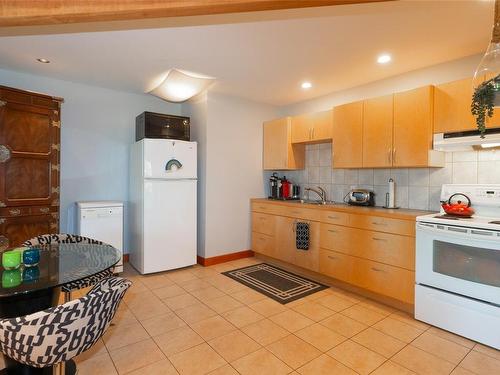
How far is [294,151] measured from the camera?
169 inches

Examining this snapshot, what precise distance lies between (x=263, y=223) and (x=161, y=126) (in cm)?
197

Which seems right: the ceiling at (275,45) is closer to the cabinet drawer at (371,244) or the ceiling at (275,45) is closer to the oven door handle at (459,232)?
the oven door handle at (459,232)

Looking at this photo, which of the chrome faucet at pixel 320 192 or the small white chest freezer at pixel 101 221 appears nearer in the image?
the small white chest freezer at pixel 101 221

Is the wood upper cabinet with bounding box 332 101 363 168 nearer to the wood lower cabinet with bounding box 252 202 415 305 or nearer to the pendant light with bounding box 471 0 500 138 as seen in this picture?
the wood lower cabinet with bounding box 252 202 415 305

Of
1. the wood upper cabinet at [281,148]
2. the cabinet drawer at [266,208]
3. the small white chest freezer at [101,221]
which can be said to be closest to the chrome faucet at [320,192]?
the wood upper cabinet at [281,148]

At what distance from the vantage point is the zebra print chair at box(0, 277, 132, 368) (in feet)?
3.83

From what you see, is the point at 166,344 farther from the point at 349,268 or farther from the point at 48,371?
the point at 349,268

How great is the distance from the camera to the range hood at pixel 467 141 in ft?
7.87

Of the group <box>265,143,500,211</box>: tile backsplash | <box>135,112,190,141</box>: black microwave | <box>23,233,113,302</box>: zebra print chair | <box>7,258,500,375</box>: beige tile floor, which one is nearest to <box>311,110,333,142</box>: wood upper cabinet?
<box>265,143,500,211</box>: tile backsplash

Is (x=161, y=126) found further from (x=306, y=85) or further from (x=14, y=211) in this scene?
(x=306, y=85)

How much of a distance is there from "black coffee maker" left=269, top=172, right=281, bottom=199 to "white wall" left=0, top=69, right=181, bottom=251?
220 cm

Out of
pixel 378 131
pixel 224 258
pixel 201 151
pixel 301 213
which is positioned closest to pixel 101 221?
pixel 201 151

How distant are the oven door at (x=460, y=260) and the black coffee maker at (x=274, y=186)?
7.57ft

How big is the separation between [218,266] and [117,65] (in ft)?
9.17
